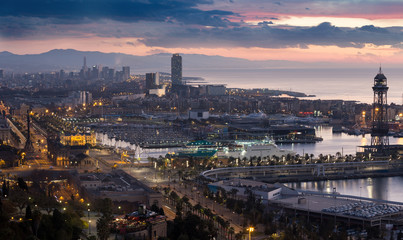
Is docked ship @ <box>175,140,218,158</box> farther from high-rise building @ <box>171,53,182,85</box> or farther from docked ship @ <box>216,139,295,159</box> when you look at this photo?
high-rise building @ <box>171,53,182,85</box>

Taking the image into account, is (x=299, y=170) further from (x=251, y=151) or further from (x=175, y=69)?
(x=175, y=69)

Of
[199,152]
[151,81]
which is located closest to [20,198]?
[199,152]

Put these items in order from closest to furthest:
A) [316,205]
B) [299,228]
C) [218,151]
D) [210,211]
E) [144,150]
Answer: [299,228]
[210,211]
[316,205]
[218,151]
[144,150]

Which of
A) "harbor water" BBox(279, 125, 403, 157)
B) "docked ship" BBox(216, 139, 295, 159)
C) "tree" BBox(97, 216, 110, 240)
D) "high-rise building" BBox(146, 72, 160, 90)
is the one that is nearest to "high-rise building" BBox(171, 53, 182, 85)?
"high-rise building" BBox(146, 72, 160, 90)

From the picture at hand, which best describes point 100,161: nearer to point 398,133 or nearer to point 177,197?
point 177,197

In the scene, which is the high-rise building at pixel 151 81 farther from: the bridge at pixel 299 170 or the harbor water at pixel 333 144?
the bridge at pixel 299 170

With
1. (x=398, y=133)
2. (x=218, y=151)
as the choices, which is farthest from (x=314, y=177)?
(x=398, y=133)

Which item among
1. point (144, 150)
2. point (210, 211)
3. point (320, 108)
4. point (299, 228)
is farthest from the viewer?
point (320, 108)

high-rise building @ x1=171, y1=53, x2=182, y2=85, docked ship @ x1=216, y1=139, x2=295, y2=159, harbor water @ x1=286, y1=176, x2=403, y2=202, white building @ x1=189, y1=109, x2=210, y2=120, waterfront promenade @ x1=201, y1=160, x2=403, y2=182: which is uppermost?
high-rise building @ x1=171, y1=53, x2=182, y2=85

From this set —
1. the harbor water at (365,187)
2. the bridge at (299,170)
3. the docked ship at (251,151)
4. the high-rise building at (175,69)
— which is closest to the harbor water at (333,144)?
the docked ship at (251,151)
